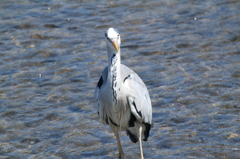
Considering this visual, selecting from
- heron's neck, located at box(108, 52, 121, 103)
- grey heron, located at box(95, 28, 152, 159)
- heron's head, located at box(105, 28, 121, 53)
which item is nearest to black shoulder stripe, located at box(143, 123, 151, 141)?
grey heron, located at box(95, 28, 152, 159)

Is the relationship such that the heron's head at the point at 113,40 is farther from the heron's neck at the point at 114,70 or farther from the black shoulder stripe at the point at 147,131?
the black shoulder stripe at the point at 147,131

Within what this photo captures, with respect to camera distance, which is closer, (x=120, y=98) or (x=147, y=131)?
(x=120, y=98)

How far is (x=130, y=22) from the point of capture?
11.2 m

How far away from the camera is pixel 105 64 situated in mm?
8898

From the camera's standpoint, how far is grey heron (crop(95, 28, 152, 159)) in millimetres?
4938

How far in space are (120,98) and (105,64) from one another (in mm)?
3746

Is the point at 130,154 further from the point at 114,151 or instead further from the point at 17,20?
the point at 17,20

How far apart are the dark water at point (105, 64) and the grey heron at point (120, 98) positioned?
50 cm

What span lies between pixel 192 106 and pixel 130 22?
15.1 ft

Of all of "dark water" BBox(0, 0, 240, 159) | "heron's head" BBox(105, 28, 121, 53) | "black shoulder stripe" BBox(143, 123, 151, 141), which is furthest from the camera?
"dark water" BBox(0, 0, 240, 159)

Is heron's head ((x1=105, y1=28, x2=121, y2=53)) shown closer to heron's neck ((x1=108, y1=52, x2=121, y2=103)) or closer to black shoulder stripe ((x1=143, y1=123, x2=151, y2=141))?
heron's neck ((x1=108, y1=52, x2=121, y2=103))

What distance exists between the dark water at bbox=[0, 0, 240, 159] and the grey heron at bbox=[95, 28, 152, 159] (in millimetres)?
500

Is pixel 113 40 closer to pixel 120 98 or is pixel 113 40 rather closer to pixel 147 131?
pixel 120 98

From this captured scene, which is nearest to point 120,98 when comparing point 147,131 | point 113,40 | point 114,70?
point 114,70
